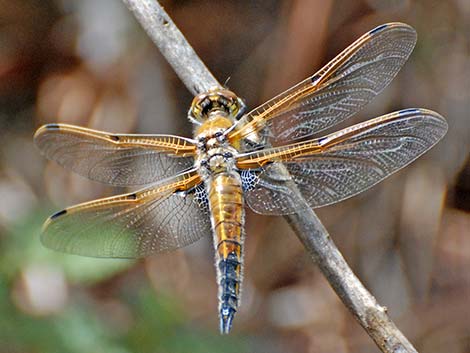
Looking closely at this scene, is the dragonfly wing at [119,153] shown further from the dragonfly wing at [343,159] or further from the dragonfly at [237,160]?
the dragonfly wing at [343,159]

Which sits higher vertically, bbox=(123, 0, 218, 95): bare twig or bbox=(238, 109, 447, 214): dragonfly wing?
bbox=(123, 0, 218, 95): bare twig

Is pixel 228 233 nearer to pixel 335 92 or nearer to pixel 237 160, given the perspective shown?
pixel 237 160

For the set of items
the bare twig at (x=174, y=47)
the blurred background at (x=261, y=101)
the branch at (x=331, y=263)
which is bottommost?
the branch at (x=331, y=263)

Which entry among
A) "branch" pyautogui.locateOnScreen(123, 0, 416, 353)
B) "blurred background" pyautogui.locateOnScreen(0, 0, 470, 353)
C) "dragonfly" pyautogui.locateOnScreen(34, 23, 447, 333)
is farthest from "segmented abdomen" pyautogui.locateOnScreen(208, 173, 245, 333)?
"blurred background" pyautogui.locateOnScreen(0, 0, 470, 353)

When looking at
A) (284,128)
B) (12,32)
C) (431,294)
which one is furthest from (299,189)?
(12,32)

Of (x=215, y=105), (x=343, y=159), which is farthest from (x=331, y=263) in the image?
(x=215, y=105)

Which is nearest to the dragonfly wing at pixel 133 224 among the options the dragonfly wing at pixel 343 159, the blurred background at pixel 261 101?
the dragonfly wing at pixel 343 159

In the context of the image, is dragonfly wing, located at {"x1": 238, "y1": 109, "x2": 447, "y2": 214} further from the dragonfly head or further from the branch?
the dragonfly head

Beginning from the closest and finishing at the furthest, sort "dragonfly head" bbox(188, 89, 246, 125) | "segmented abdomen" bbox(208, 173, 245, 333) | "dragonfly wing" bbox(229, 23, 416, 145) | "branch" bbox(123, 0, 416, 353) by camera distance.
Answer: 1. "branch" bbox(123, 0, 416, 353)
2. "segmented abdomen" bbox(208, 173, 245, 333)
3. "dragonfly wing" bbox(229, 23, 416, 145)
4. "dragonfly head" bbox(188, 89, 246, 125)
